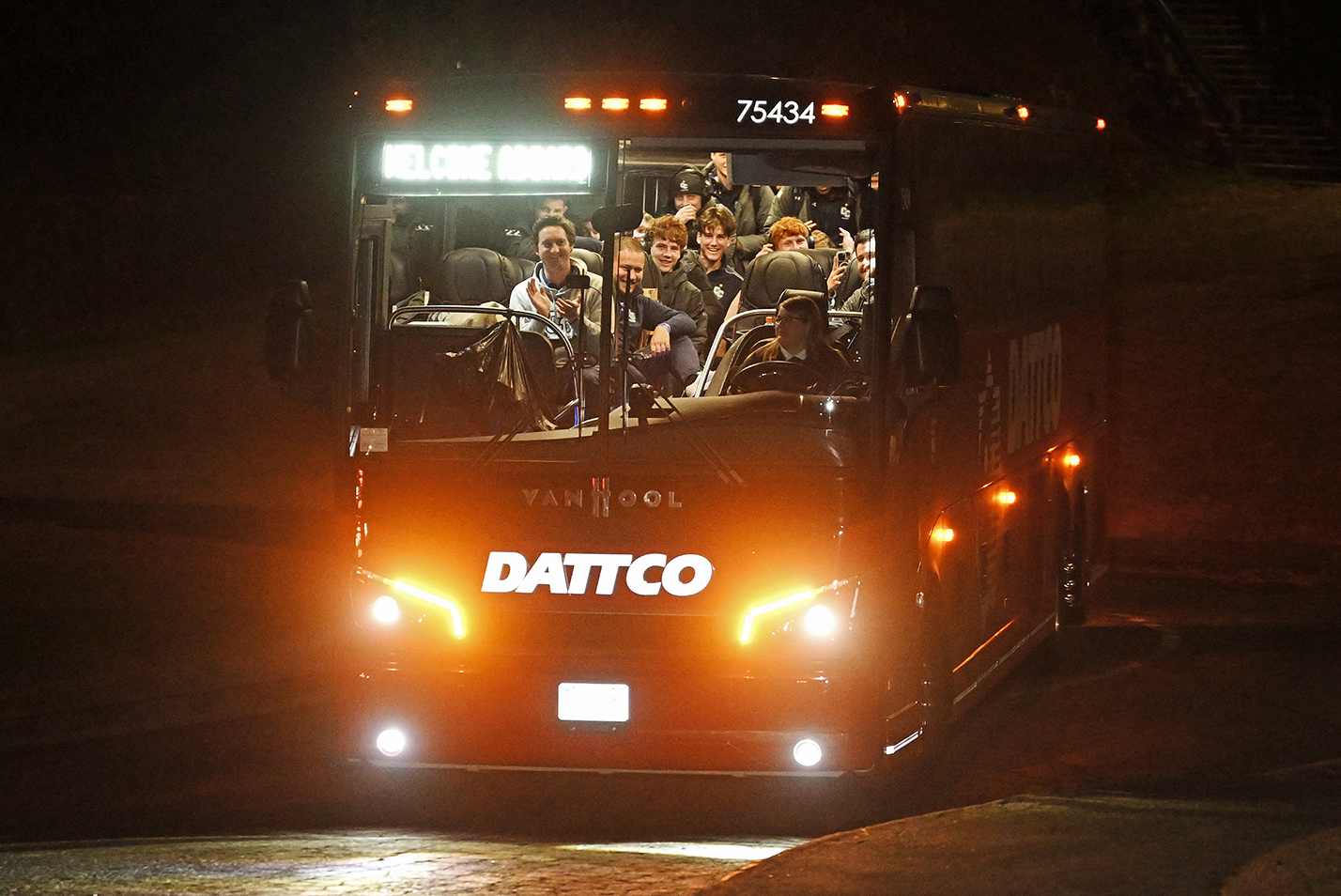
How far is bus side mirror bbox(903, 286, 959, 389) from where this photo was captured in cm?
847

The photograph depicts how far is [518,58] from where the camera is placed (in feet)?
122

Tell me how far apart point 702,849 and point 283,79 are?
109 feet

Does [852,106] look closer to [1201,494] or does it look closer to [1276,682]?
[1276,682]

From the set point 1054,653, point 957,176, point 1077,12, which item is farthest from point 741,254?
point 1077,12

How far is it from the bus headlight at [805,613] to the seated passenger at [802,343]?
A: 0.94 m

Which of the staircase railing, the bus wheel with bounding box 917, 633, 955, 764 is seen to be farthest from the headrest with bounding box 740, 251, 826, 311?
the staircase railing

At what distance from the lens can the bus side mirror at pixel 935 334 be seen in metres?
8.47

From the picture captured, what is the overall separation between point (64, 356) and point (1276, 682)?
21802mm

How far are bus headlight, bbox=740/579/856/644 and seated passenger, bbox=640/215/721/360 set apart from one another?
126 cm

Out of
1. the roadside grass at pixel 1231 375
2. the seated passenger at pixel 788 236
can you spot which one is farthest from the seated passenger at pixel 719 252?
the roadside grass at pixel 1231 375

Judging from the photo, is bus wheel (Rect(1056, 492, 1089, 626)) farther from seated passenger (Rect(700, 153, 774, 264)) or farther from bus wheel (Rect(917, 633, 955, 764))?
seated passenger (Rect(700, 153, 774, 264))

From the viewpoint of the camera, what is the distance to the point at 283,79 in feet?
131

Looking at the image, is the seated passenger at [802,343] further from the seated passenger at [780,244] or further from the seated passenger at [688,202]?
the seated passenger at [688,202]

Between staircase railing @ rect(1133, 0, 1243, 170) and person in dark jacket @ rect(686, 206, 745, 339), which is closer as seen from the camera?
person in dark jacket @ rect(686, 206, 745, 339)
